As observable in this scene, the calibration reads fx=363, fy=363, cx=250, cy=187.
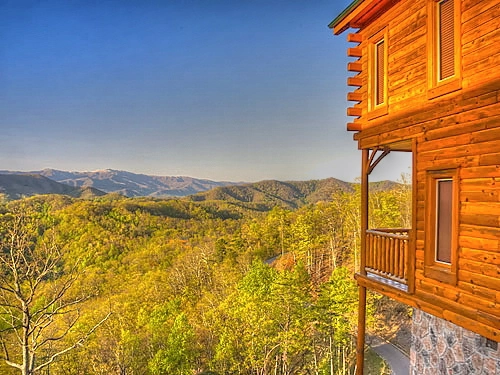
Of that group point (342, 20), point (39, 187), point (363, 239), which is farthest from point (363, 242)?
point (39, 187)

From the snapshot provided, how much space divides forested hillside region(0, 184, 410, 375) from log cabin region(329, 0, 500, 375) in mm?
6916

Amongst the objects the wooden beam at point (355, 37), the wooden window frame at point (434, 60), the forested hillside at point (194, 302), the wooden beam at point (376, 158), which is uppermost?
the wooden beam at point (355, 37)

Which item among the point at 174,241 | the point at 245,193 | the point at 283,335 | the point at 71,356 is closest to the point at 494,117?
the point at 283,335

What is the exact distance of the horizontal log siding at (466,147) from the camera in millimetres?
4215

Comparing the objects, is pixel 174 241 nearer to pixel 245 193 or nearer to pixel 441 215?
pixel 441 215

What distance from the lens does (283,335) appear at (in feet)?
61.3

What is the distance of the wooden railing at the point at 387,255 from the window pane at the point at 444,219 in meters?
0.63

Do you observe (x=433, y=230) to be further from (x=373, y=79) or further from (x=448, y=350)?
(x=373, y=79)

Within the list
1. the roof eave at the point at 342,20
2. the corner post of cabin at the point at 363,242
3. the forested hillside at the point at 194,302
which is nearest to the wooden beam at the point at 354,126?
the corner post of cabin at the point at 363,242

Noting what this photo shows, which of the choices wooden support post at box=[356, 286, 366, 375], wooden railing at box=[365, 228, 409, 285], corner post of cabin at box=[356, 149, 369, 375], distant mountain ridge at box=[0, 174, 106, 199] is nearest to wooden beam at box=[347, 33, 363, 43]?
corner post of cabin at box=[356, 149, 369, 375]

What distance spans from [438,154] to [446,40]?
1.58 m

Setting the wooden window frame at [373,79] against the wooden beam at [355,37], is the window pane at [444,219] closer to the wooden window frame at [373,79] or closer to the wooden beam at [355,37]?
the wooden window frame at [373,79]

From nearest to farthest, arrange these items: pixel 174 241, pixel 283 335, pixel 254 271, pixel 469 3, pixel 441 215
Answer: pixel 469 3 < pixel 441 215 < pixel 283 335 < pixel 254 271 < pixel 174 241

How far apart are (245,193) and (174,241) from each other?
3133 inches
